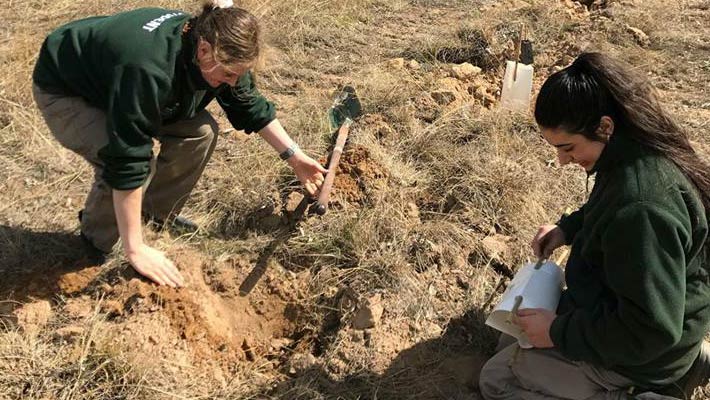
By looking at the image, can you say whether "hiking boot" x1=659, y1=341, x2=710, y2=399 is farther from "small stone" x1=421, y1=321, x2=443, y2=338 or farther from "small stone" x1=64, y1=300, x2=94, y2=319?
"small stone" x1=64, y1=300, x2=94, y2=319

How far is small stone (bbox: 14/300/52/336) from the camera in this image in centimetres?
230

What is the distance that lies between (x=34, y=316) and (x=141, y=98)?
942 mm

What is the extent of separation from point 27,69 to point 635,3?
4.63m

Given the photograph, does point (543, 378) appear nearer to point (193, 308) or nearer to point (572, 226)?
point (572, 226)

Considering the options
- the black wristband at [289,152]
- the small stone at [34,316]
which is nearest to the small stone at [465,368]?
the black wristband at [289,152]

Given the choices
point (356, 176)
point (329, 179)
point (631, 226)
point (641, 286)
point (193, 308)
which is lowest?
point (193, 308)

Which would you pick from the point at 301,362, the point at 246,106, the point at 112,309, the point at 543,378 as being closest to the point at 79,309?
the point at 112,309

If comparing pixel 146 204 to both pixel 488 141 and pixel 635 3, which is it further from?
pixel 635 3

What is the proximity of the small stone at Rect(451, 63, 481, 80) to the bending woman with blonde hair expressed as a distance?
177cm

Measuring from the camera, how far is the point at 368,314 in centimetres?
237

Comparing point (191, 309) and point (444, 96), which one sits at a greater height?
point (444, 96)

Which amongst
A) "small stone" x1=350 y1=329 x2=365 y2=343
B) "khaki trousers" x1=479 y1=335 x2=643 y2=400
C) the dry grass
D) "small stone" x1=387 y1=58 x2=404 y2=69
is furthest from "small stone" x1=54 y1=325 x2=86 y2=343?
"small stone" x1=387 y1=58 x2=404 y2=69

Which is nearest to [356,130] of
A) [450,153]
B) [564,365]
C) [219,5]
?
[450,153]

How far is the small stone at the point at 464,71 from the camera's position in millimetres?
4125
